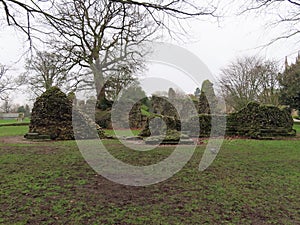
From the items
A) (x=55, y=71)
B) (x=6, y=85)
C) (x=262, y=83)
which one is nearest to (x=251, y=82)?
(x=262, y=83)

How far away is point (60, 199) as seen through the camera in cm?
359

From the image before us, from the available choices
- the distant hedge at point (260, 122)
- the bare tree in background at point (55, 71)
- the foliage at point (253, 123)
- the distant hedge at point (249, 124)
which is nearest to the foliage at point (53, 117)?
the distant hedge at point (249, 124)

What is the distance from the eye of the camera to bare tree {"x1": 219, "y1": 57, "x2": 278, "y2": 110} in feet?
76.7

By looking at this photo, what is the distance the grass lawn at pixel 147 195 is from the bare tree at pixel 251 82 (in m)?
19.2

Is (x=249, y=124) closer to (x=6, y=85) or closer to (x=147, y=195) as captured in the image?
(x=147, y=195)

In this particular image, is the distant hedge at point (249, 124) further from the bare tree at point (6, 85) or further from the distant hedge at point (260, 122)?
the bare tree at point (6, 85)

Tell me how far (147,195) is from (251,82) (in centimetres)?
2232

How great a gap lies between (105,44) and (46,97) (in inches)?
411

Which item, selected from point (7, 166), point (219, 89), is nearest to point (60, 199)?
point (7, 166)

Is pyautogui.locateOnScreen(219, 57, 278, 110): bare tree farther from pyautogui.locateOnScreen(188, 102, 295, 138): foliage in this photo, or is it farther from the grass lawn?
the grass lawn

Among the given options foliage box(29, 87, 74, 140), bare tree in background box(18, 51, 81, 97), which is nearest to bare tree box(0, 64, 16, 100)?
bare tree in background box(18, 51, 81, 97)

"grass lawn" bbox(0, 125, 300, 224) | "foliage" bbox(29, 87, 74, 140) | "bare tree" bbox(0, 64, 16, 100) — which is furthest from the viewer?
"bare tree" bbox(0, 64, 16, 100)

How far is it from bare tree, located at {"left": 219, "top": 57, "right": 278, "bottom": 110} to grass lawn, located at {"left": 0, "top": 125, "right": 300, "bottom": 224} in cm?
1917

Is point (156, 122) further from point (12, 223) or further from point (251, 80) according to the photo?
point (251, 80)
